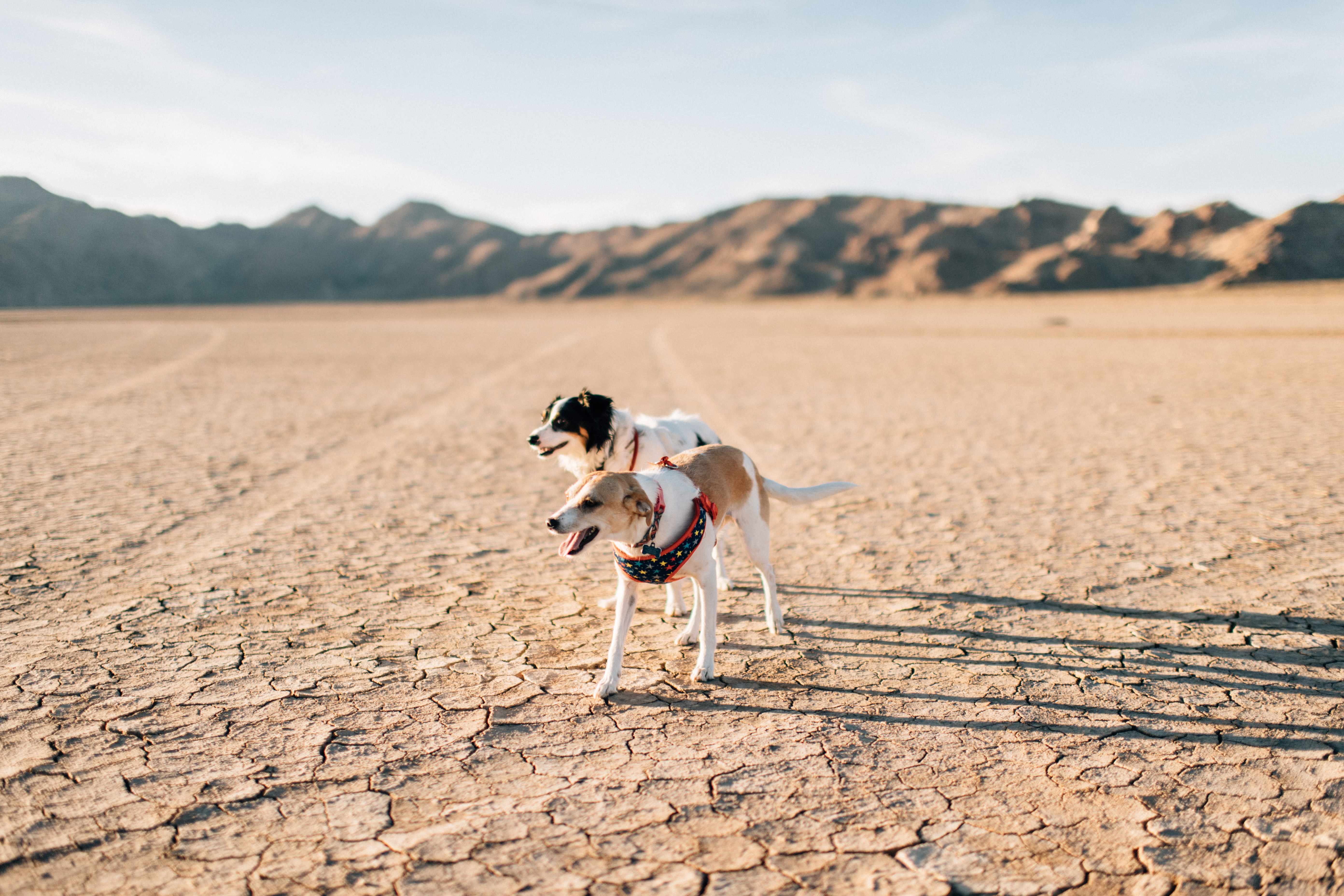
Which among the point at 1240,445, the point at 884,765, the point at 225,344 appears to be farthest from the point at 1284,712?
the point at 225,344

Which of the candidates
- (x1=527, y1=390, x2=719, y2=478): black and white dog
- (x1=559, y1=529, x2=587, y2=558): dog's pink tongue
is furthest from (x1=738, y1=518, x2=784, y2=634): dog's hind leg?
(x1=559, y1=529, x2=587, y2=558): dog's pink tongue

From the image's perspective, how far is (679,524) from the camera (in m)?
3.74

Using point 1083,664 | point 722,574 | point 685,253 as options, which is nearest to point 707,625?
point 722,574

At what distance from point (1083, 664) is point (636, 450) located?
2.83m

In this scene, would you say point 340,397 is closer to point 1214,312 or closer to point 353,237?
point 1214,312

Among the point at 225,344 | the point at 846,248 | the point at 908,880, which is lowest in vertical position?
the point at 908,880

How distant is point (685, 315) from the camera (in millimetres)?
57781

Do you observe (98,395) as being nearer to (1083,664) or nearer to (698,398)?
(698,398)

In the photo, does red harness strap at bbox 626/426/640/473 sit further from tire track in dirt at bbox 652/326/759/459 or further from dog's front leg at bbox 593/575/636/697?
dog's front leg at bbox 593/575/636/697

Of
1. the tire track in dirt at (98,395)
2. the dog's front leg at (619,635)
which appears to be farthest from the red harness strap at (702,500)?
the tire track in dirt at (98,395)

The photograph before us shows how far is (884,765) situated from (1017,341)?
2738 centimetres

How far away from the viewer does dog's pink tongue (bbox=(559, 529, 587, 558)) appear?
339 cm

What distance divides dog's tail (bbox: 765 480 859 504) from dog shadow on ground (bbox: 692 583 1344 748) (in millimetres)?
715

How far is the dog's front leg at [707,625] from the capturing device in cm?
394
